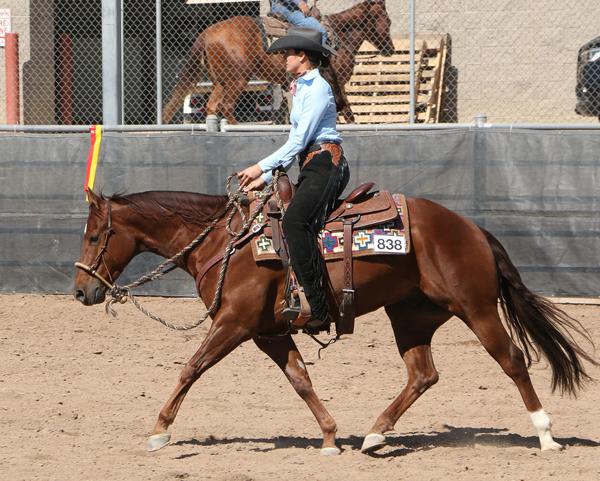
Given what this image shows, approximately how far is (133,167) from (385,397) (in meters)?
4.82

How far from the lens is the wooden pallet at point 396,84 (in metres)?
12.6

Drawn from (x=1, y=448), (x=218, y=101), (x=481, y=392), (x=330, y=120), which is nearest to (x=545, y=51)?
(x=218, y=101)

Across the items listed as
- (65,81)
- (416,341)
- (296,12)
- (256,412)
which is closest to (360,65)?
(296,12)

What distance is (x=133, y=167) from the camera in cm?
948

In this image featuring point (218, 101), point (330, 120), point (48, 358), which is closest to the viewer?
point (330, 120)

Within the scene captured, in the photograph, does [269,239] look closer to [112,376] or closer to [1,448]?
[1,448]

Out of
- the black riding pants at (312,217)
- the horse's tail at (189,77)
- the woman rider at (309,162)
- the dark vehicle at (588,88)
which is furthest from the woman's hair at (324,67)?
the horse's tail at (189,77)

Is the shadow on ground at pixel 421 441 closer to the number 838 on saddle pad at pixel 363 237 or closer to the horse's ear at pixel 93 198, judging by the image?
the number 838 on saddle pad at pixel 363 237

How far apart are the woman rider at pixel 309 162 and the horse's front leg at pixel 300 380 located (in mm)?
359

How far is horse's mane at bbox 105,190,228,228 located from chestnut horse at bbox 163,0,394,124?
226 inches

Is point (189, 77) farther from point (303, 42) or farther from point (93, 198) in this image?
point (303, 42)

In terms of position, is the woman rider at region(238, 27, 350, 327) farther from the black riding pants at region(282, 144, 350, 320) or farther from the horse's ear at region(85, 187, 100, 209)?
the horse's ear at region(85, 187, 100, 209)

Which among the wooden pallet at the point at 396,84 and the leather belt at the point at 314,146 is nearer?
the leather belt at the point at 314,146

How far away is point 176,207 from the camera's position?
5.14 m
